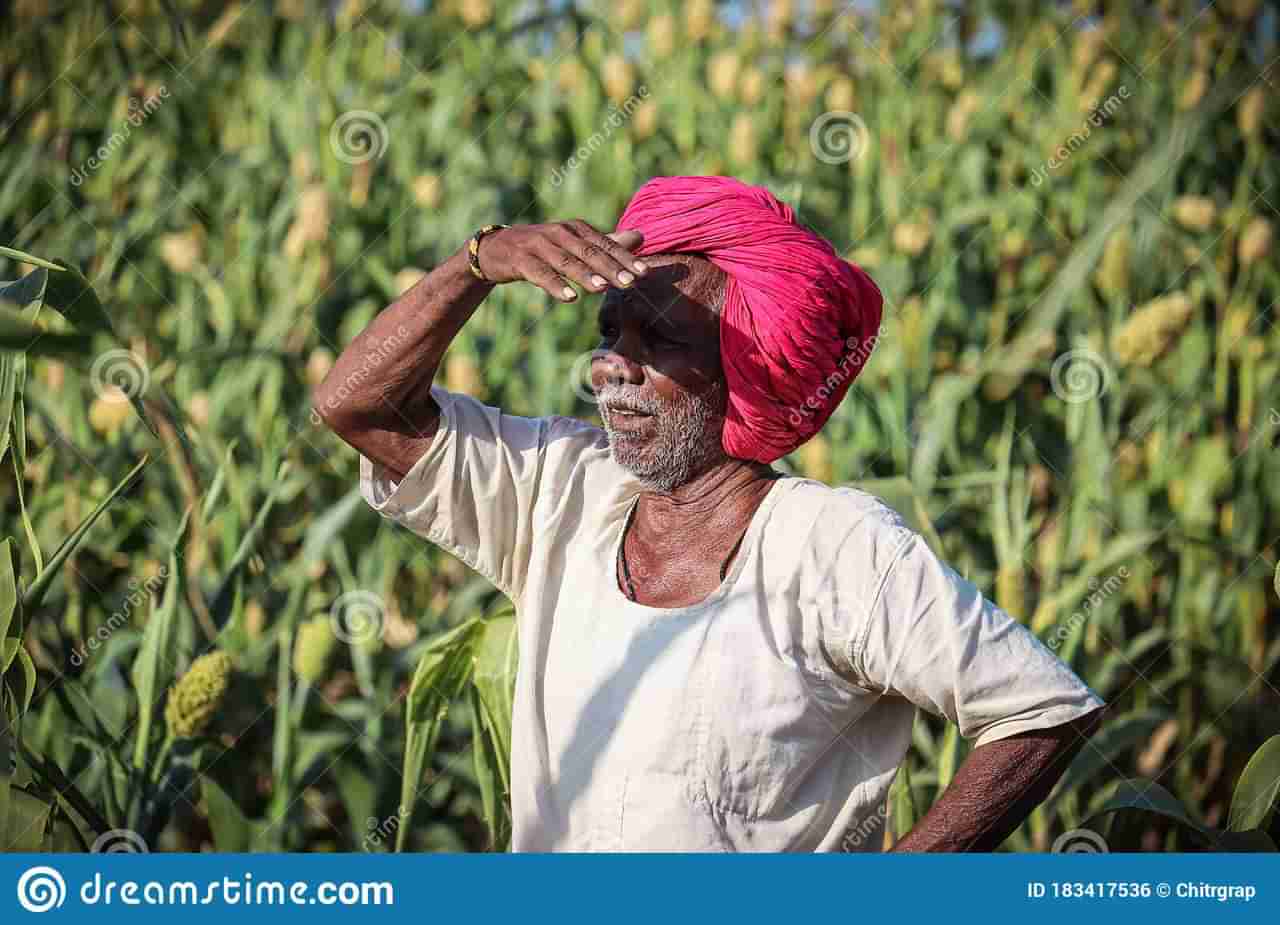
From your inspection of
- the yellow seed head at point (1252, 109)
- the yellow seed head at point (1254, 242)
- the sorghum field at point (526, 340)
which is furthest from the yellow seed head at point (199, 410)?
the yellow seed head at point (1252, 109)

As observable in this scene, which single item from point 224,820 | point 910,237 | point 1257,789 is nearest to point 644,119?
point 910,237

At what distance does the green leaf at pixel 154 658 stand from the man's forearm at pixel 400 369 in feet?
1.58

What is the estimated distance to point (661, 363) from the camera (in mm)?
1540

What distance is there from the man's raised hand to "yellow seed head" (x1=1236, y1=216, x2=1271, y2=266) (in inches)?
66.7

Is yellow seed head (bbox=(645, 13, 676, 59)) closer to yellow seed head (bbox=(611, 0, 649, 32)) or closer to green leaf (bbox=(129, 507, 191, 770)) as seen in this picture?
yellow seed head (bbox=(611, 0, 649, 32))

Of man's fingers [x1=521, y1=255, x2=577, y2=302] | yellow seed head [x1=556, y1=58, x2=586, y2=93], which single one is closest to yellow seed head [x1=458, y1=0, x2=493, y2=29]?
yellow seed head [x1=556, y1=58, x2=586, y2=93]

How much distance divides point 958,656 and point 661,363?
390 mm

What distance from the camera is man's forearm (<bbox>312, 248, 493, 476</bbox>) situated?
1531 mm

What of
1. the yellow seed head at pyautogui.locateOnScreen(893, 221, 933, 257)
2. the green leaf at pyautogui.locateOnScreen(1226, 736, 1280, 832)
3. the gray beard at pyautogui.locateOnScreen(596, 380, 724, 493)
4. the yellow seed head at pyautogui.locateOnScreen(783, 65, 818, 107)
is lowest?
the green leaf at pyautogui.locateOnScreen(1226, 736, 1280, 832)

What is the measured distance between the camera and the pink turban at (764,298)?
1.52 m

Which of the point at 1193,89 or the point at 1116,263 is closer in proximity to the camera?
the point at 1116,263

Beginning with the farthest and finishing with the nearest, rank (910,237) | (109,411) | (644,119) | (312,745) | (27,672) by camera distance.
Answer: (644,119)
(910,237)
(109,411)
(312,745)
(27,672)

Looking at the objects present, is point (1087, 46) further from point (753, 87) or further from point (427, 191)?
point (427, 191)

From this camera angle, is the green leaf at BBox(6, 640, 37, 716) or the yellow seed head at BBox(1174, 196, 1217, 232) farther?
the yellow seed head at BBox(1174, 196, 1217, 232)
